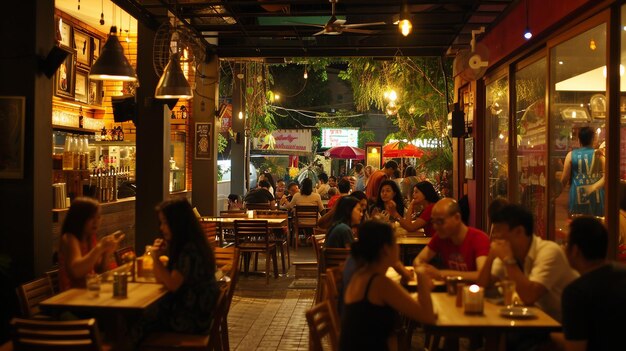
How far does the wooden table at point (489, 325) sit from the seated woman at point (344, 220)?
2.80 m

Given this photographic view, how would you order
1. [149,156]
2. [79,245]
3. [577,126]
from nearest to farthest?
1. [79,245]
2. [577,126]
3. [149,156]

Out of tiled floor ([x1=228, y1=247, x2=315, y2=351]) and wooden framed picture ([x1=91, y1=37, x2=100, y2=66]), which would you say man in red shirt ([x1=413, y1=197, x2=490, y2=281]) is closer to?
tiled floor ([x1=228, y1=247, x2=315, y2=351])

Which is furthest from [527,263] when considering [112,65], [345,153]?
[345,153]

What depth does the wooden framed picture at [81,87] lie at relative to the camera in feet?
42.0

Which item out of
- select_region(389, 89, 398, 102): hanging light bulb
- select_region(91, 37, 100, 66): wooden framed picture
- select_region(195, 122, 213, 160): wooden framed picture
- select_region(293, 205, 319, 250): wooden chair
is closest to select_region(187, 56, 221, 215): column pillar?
select_region(195, 122, 213, 160): wooden framed picture

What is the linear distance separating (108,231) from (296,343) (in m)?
4.51

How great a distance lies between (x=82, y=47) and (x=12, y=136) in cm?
698

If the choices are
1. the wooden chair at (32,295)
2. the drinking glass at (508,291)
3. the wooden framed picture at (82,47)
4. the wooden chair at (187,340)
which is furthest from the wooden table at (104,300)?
the wooden framed picture at (82,47)

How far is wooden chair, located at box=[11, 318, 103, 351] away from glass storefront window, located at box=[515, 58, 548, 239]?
582cm

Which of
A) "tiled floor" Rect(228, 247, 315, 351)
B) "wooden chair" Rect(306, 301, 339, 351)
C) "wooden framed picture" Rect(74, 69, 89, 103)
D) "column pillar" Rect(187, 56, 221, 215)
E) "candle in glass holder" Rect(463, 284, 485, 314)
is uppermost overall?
"wooden framed picture" Rect(74, 69, 89, 103)

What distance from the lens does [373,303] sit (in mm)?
3871

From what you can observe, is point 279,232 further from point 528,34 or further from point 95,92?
point 528,34

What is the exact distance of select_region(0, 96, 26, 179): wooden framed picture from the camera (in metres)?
6.43

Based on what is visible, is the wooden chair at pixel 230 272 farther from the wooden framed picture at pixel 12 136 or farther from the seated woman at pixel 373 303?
the wooden framed picture at pixel 12 136
